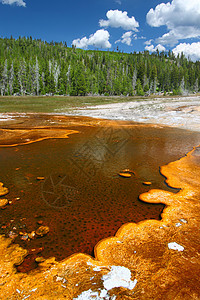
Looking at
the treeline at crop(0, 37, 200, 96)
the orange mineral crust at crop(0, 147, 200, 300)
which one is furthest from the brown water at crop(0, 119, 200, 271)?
the treeline at crop(0, 37, 200, 96)

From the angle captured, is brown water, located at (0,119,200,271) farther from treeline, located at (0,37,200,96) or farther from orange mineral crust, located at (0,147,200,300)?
treeline, located at (0,37,200,96)

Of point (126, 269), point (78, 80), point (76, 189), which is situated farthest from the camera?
point (78, 80)

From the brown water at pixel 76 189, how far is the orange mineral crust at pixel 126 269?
0.80 feet

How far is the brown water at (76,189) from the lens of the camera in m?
3.52

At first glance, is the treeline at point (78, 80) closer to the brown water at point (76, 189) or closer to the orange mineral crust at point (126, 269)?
the brown water at point (76, 189)

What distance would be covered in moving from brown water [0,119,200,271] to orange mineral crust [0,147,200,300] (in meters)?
0.24

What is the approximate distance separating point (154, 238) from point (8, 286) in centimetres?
229

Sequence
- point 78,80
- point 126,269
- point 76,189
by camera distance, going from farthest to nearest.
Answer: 1. point 78,80
2. point 76,189
3. point 126,269

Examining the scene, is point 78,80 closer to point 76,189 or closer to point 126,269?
point 76,189

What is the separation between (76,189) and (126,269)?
2.82m

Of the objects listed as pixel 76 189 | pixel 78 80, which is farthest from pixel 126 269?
pixel 78 80

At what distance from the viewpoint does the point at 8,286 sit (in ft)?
7.82

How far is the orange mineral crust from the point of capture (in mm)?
2311

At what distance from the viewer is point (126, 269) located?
2.63 meters
